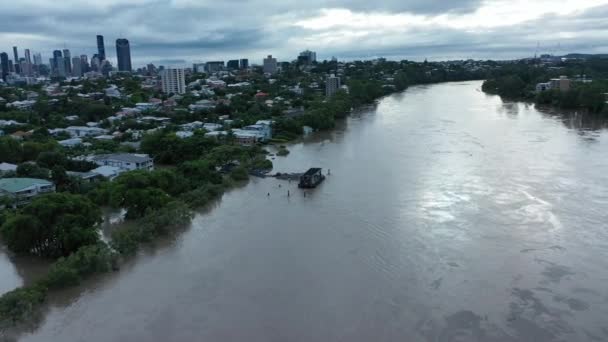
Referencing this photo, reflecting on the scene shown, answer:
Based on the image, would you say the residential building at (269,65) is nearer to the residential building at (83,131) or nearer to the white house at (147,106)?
the white house at (147,106)

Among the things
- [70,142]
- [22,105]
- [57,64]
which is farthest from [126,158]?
[57,64]

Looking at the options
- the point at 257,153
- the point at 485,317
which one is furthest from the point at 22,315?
the point at 257,153

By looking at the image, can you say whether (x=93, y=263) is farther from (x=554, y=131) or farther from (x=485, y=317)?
(x=554, y=131)

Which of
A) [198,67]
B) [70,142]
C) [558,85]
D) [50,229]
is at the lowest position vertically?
[50,229]

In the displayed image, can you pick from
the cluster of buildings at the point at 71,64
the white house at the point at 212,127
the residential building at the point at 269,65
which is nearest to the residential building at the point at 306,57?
the residential building at the point at 269,65

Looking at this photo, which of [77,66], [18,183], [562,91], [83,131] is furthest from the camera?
[77,66]

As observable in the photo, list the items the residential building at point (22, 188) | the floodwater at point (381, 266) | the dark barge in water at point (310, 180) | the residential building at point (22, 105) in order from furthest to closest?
1. the residential building at point (22, 105)
2. the dark barge in water at point (310, 180)
3. the residential building at point (22, 188)
4. the floodwater at point (381, 266)

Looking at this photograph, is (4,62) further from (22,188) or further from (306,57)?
(22,188)
